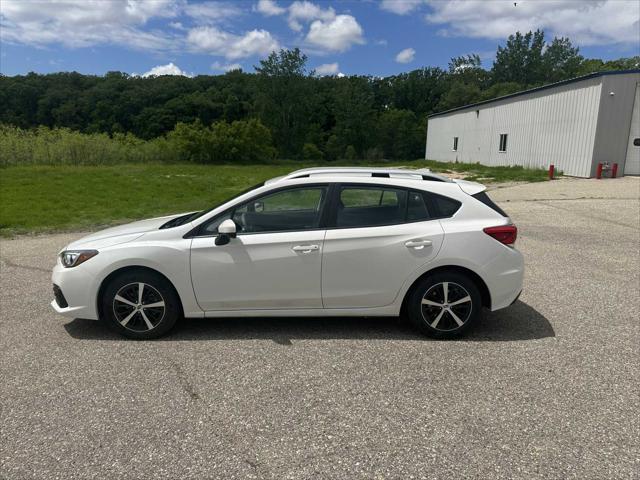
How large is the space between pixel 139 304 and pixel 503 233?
3389mm

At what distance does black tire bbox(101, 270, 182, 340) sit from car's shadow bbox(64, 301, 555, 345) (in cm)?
19

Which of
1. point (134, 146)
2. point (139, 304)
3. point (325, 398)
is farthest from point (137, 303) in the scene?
point (134, 146)

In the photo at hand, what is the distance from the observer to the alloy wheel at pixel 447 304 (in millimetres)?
4102

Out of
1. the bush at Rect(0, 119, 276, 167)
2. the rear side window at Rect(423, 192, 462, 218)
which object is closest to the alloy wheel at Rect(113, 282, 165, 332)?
the rear side window at Rect(423, 192, 462, 218)

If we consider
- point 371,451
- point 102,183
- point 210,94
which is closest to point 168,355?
point 371,451

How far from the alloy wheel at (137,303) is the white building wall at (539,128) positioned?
21367 millimetres

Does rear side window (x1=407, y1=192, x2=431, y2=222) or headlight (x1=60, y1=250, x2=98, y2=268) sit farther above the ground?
rear side window (x1=407, y1=192, x2=431, y2=222)

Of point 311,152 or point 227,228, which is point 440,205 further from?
point 311,152

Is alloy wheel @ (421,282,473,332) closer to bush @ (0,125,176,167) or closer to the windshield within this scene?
the windshield

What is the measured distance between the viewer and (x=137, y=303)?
4109 millimetres

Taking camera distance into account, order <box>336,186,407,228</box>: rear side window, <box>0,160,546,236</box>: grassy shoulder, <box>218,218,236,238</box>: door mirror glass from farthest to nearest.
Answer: <box>0,160,546,236</box>: grassy shoulder → <box>336,186,407,228</box>: rear side window → <box>218,218,236,238</box>: door mirror glass

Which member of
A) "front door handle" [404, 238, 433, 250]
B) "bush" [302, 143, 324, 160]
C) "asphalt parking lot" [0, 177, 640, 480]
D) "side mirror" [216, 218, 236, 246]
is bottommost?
"asphalt parking lot" [0, 177, 640, 480]

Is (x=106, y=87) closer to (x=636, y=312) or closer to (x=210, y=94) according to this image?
(x=210, y=94)

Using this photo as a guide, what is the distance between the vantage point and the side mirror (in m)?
3.93
